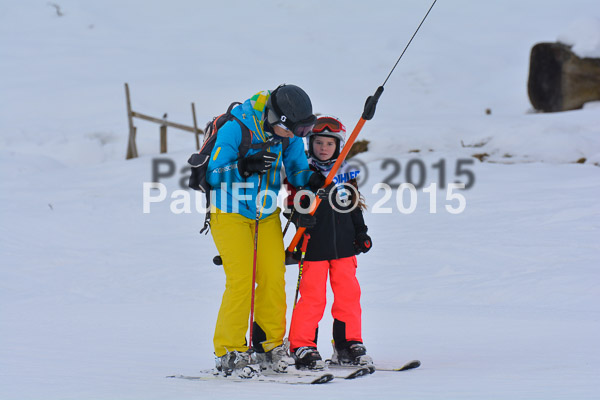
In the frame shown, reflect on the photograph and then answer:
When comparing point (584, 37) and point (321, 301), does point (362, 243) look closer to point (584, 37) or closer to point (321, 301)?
point (321, 301)

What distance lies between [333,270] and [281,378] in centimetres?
79

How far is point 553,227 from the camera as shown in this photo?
8.81 metres

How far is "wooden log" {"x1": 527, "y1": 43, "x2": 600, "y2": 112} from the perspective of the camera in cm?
1488

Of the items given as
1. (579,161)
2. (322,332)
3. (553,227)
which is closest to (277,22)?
(579,161)

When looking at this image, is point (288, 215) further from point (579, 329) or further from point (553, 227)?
point (553, 227)

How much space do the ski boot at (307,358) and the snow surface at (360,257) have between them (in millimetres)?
444

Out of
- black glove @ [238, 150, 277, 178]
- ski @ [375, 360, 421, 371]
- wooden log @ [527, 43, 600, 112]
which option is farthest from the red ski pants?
wooden log @ [527, 43, 600, 112]

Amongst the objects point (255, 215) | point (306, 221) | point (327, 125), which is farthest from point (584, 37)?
point (255, 215)

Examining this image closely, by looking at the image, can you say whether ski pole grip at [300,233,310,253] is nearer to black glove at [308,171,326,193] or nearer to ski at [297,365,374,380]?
black glove at [308,171,326,193]

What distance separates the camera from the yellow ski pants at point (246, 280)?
14.2 feet

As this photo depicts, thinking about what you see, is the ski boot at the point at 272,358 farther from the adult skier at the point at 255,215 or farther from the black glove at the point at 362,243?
the black glove at the point at 362,243

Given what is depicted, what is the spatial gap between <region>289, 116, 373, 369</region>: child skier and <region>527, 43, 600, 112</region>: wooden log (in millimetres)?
11488

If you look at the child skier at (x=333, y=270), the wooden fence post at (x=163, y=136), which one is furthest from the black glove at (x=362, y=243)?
the wooden fence post at (x=163, y=136)

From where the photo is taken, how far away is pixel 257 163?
426 cm
